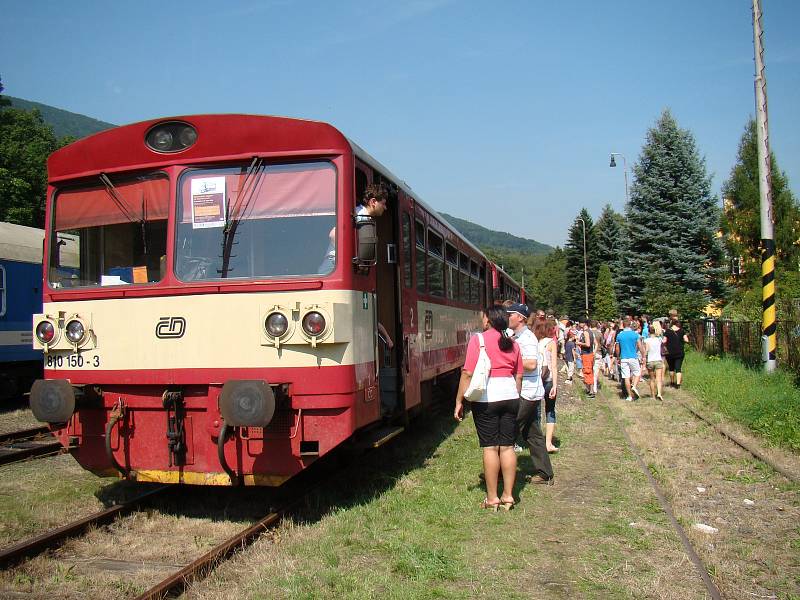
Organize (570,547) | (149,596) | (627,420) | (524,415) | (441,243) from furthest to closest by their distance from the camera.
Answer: (627,420) < (441,243) < (524,415) < (570,547) < (149,596)

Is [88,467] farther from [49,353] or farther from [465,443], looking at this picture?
[465,443]

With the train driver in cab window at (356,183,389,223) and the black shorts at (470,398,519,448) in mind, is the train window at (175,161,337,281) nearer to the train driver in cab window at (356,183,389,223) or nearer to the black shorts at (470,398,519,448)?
the train driver in cab window at (356,183,389,223)

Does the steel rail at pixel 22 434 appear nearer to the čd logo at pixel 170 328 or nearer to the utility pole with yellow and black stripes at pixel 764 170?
the čd logo at pixel 170 328

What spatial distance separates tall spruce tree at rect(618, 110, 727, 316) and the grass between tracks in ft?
49.0

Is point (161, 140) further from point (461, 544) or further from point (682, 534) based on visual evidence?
point (682, 534)

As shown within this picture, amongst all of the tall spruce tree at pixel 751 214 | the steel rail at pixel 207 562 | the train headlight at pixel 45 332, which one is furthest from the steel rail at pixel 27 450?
the tall spruce tree at pixel 751 214

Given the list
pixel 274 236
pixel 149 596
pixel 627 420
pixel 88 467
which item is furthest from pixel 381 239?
pixel 627 420

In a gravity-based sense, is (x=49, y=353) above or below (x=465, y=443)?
above

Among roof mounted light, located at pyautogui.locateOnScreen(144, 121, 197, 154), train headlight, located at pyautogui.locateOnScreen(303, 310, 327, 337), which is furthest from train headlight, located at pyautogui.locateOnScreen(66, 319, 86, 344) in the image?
train headlight, located at pyautogui.locateOnScreen(303, 310, 327, 337)

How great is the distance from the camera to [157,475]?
5965 millimetres

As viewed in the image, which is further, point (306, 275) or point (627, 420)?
point (627, 420)

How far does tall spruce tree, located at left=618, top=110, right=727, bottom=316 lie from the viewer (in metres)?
32.8

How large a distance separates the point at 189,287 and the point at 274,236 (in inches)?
32.0

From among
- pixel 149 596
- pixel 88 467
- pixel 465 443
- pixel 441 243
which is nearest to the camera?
pixel 149 596
